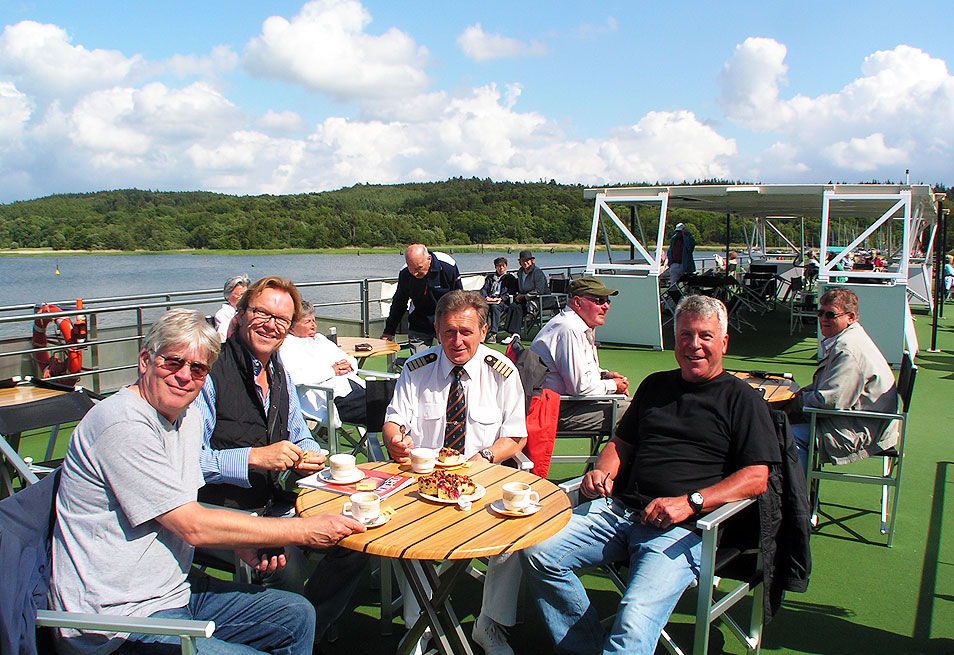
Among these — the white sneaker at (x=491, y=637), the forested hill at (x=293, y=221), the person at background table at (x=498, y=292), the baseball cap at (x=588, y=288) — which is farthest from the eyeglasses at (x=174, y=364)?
the forested hill at (x=293, y=221)

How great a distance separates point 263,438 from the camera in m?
2.63

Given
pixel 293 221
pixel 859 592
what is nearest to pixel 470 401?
pixel 859 592

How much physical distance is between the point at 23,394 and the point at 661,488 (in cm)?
324

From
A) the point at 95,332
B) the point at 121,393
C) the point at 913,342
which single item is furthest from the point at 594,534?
the point at 913,342

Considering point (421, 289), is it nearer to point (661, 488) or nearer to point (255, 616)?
point (661, 488)

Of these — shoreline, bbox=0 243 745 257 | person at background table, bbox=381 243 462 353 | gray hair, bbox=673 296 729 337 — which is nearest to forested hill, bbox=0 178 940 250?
shoreline, bbox=0 243 745 257

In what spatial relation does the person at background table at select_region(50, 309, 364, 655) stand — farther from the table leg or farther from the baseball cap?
the baseball cap

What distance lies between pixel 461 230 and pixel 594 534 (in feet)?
108

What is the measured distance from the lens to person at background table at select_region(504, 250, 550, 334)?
35.5 ft

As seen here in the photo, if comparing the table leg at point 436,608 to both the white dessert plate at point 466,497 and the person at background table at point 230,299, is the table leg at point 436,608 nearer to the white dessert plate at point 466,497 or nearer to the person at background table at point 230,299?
the white dessert plate at point 466,497

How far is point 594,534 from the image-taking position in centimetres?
245

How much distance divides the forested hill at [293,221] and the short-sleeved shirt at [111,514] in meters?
25.5

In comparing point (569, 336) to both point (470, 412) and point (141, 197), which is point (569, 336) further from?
point (141, 197)

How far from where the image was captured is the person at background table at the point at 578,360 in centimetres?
372
